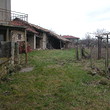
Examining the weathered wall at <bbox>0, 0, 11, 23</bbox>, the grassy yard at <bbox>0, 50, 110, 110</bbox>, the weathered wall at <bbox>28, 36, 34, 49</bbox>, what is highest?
the weathered wall at <bbox>0, 0, 11, 23</bbox>

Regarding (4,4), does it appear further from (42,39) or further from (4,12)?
(42,39)

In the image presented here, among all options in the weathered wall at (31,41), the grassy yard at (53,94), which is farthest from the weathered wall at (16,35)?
the grassy yard at (53,94)

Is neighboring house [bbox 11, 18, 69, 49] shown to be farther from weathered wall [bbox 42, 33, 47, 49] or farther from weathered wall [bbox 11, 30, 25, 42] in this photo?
weathered wall [bbox 11, 30, 25, 42]

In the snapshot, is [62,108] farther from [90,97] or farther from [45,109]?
[90,97]

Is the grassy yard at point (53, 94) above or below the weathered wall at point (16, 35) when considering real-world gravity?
below

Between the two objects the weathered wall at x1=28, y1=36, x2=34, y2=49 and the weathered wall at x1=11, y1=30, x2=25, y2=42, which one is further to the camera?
the weathered wall at x1=28, y1=36, x2=34, y2=49

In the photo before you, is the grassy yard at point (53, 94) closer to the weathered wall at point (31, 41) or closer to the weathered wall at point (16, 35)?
the weathered wall at point (16, 35)

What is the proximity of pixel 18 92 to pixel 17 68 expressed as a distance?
120 inches

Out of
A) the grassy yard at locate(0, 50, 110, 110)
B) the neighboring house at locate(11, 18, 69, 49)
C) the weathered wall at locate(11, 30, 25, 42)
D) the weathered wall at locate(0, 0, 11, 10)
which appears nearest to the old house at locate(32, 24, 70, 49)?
the neighboring house at locate(11, 18, 69, 49)

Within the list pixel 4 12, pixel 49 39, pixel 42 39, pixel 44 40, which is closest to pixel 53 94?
pixel 4 12

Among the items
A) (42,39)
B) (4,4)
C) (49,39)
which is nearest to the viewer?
(4,4)

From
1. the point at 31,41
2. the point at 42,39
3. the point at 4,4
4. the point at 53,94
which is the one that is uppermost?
the point at 4,4

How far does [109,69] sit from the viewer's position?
23.8ft

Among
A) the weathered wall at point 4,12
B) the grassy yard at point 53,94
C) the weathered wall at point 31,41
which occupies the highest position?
the weathered wall at point 4,12
